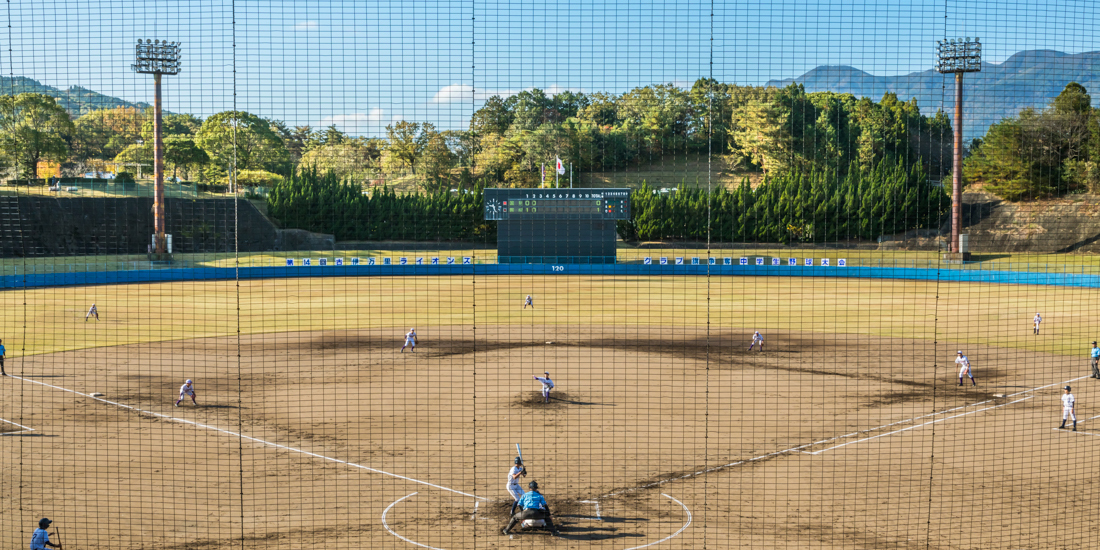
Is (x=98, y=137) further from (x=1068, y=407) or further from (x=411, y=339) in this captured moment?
(x=1068, y=407)

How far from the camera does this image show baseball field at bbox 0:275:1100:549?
12.4m

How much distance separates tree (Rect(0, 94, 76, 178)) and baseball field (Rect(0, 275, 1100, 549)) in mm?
24286

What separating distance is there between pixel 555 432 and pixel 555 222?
116ft

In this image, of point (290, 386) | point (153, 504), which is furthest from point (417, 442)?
point (290, 386)

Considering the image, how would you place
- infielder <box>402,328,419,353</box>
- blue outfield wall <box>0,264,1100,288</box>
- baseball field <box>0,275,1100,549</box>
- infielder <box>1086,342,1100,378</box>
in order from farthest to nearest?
blue outfield wall <box>0,264,1100,288</box>, infielder <box>402,328,419,353</box>, infielder <box>1086,342,1100,378</box>, baseball field <box>0,275,1100,549</box>

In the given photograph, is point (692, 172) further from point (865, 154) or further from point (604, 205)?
point (604, 205)

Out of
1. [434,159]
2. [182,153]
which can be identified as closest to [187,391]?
[434,159]

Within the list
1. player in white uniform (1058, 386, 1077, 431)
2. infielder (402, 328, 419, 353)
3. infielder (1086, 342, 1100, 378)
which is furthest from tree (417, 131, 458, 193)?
player in white uniform (1058, 386, 1077, 431)

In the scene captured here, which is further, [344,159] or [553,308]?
[344,159]

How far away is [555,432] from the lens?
1783 cm

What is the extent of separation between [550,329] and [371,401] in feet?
46.0

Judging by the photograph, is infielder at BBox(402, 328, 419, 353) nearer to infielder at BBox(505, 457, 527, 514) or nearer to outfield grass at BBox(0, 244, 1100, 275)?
infielder at BBox(505, 457, 527, 514)

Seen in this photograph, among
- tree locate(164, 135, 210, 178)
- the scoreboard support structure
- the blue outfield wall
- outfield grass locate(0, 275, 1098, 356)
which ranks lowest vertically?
outfield grass locate(0, 275, 1098, 356)

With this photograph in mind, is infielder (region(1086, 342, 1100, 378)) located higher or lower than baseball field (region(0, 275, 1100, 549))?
higher
